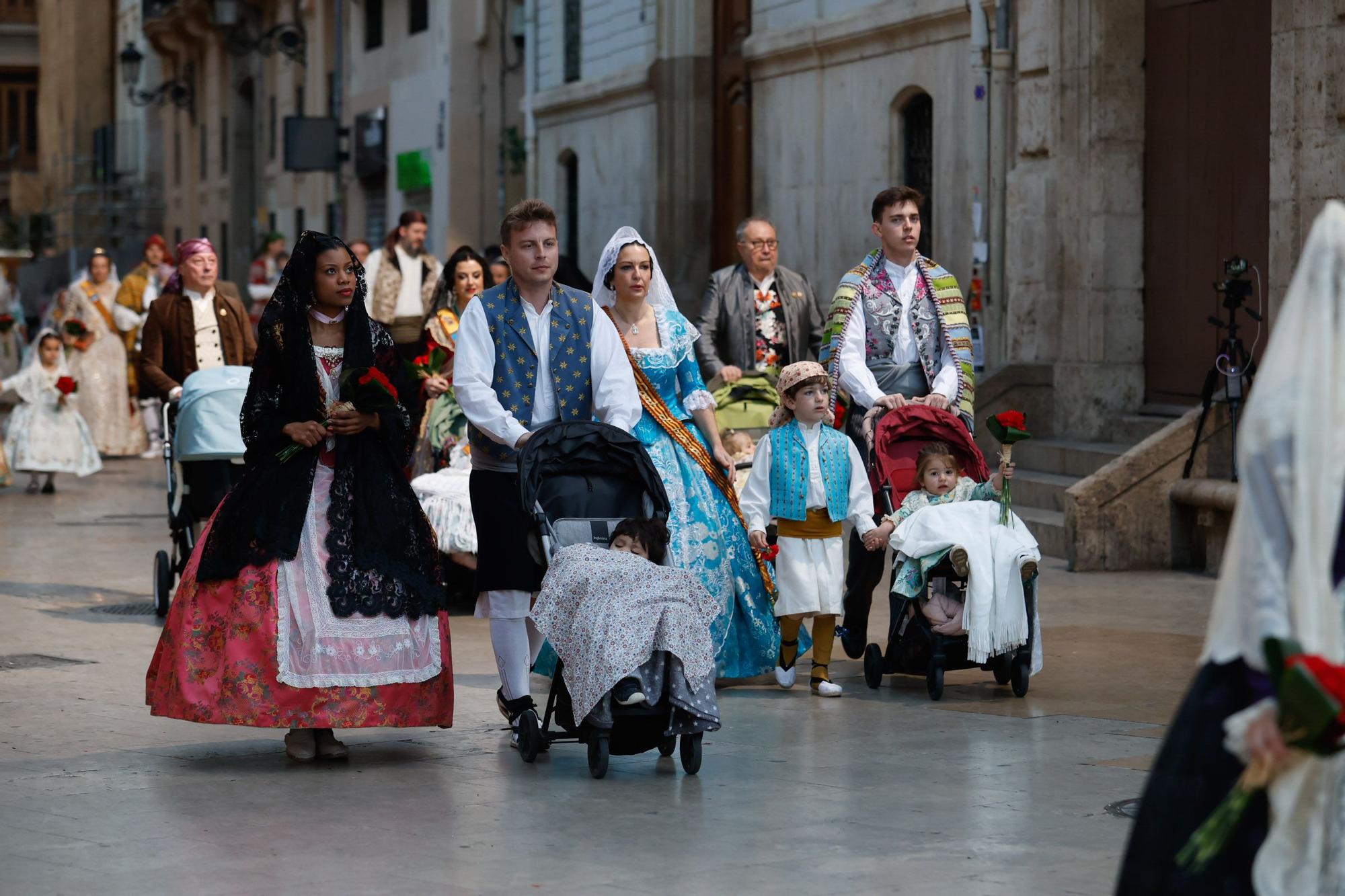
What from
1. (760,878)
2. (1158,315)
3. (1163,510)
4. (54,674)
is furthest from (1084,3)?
(760,878)

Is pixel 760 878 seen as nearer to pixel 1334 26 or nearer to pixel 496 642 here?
pixel 496 642

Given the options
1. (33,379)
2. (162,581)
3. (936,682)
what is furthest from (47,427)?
(936,682)

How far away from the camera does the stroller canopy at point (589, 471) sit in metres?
7.67

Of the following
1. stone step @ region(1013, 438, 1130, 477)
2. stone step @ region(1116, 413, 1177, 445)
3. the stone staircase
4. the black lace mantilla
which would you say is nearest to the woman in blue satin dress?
the black lace mantilla

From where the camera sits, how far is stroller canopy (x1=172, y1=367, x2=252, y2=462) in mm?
11055

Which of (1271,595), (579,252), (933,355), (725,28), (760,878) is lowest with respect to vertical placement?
(760,878)

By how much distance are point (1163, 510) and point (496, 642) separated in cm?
632

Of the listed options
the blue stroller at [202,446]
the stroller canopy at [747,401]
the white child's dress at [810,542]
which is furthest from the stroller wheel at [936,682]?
the blue stroller at [202,446]

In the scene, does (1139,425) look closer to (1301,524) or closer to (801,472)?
(801,472)

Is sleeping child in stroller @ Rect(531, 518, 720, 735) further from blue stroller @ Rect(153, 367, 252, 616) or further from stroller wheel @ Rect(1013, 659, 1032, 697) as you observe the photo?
blue stroller @ Rect(153, 367, 252, 616)

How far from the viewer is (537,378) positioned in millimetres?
8008

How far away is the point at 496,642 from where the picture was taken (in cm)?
794

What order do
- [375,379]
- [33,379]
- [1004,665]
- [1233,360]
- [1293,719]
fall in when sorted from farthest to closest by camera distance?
1. [33,379]
2. [1233,360]
3. [1004,665]
4. [375,379]
5. [1293,719]

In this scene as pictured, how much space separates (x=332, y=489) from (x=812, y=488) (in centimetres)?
228
